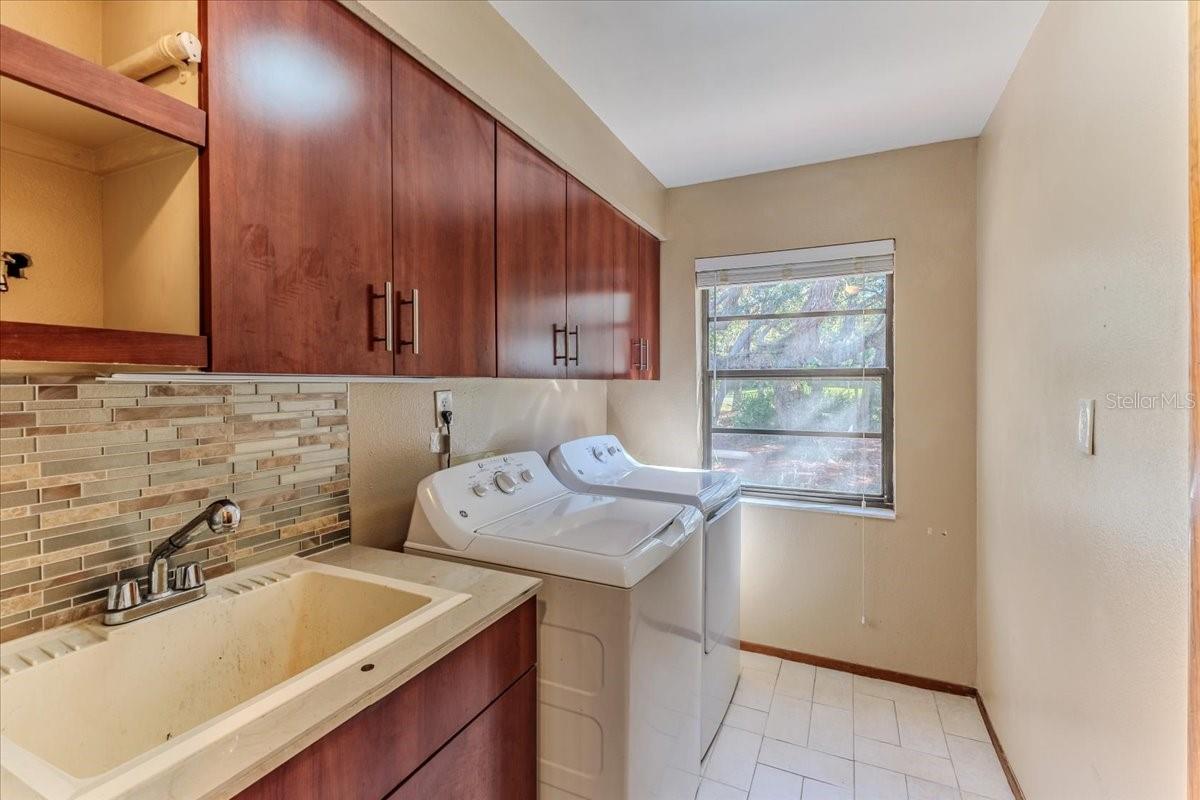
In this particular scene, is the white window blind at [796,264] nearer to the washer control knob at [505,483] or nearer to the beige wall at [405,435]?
the beige wall at [405,435]

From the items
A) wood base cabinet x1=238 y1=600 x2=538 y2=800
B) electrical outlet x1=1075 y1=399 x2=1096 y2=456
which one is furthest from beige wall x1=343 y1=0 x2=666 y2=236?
electrical outlet x1=1075 y1=399 x2=1096 y2=456

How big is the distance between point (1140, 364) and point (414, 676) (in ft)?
4.75

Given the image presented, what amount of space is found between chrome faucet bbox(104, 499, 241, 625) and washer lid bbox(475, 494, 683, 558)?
60cm

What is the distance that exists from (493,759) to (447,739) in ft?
0.64

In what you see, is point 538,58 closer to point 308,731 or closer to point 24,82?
point 24,82

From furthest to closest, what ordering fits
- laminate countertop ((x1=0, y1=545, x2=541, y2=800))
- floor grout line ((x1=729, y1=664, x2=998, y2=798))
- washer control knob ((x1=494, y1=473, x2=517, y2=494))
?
1. floor grout line ((x1=729, y1=664, x2=998, y2=798))
2. washer control knob ((x1=494, y1=473, x2=517, y2=494))
3. laminate countertop ((x1=0, y1=545, x2=541, y2=800))

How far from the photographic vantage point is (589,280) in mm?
2080

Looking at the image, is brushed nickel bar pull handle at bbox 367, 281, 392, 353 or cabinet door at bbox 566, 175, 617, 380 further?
cabinet door at bbox 566, 175, 617, 380

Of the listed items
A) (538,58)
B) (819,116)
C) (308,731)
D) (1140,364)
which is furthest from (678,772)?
(819,116)

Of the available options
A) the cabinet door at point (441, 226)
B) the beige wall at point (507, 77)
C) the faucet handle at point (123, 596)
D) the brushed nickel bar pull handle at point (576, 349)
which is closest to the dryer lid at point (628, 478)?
the brushed nickel bar pull handle at point (576, 349)

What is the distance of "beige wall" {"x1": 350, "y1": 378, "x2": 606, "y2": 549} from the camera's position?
1544mm

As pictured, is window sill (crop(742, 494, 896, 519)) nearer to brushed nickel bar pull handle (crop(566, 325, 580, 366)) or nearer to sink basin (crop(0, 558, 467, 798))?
brushed nickel bar pull handle (crop(566, 325, 580, 366))

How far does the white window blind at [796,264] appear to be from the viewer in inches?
95.0

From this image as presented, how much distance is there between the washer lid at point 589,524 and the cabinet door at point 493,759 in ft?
1.08
